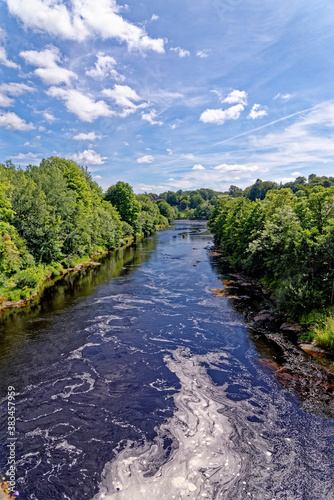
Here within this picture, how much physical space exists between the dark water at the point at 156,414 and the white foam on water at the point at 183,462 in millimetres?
40

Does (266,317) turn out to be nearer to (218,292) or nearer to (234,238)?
(218,292)

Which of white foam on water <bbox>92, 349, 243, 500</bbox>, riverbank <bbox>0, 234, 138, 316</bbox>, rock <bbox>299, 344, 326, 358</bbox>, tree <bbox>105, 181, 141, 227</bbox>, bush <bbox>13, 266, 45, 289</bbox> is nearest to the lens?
white foam on water <bbox>92, 349, 243, 500</bbox>

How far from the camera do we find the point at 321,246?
2011 centimetres

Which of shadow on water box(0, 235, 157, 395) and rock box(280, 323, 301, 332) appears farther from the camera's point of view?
rock box(280, 323, 301, 332)

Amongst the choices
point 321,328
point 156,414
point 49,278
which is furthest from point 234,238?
point 156,414

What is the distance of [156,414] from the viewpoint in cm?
1305

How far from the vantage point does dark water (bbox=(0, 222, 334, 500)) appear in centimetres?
977

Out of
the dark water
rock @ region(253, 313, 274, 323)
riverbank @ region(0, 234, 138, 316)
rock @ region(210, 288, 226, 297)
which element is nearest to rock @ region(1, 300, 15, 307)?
riverbank @ region(0, 234, 138, 316)

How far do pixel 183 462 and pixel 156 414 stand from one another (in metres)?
2.82

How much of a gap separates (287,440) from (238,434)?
200cm

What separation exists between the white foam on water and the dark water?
0.13 feet

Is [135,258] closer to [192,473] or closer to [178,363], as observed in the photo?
[178,363]

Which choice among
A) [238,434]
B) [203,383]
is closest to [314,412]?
[238,434]

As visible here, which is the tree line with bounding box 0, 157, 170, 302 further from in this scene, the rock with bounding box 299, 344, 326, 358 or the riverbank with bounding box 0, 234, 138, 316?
the rock with bounding box 299, 344, 326, 358
